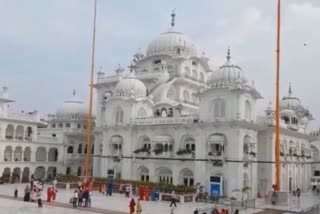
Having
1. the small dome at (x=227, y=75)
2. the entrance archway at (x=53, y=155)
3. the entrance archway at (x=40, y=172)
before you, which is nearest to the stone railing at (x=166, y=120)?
the small dome at (x=227, y=75)

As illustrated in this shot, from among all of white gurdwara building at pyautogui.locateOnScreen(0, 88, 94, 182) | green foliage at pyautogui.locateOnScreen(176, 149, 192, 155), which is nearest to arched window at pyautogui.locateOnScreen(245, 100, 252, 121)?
green foliage at pyautogui.locateOnScreen(176, 149, 192, 155)

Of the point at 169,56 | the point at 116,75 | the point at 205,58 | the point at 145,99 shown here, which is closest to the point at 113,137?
the point at 145,99

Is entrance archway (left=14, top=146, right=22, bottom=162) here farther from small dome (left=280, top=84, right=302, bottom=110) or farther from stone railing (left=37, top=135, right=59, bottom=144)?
small dome (left=280, top=84, right=302, bottom=110)

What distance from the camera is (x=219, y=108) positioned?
38.2 meters

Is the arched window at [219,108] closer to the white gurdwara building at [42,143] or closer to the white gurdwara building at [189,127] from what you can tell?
the white gurdwara building at [189,127]

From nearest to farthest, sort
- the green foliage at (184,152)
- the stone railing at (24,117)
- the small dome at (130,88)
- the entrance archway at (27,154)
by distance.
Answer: the green foliage at (184,152), the small dome at (130,88), the stone railing at (24,117), the entrance archway at (27,154)

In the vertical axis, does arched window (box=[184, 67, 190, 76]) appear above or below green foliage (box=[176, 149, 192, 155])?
above

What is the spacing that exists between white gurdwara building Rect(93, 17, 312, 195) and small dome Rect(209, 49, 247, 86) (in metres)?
0.09

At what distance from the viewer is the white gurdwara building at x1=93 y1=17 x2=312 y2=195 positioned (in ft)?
124

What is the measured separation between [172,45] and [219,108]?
1774cm

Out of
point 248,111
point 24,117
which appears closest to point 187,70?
point 248,111

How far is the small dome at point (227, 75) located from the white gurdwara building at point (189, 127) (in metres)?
0.09

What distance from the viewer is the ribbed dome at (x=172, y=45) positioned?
5334cm

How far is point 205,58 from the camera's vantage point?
55938mm
